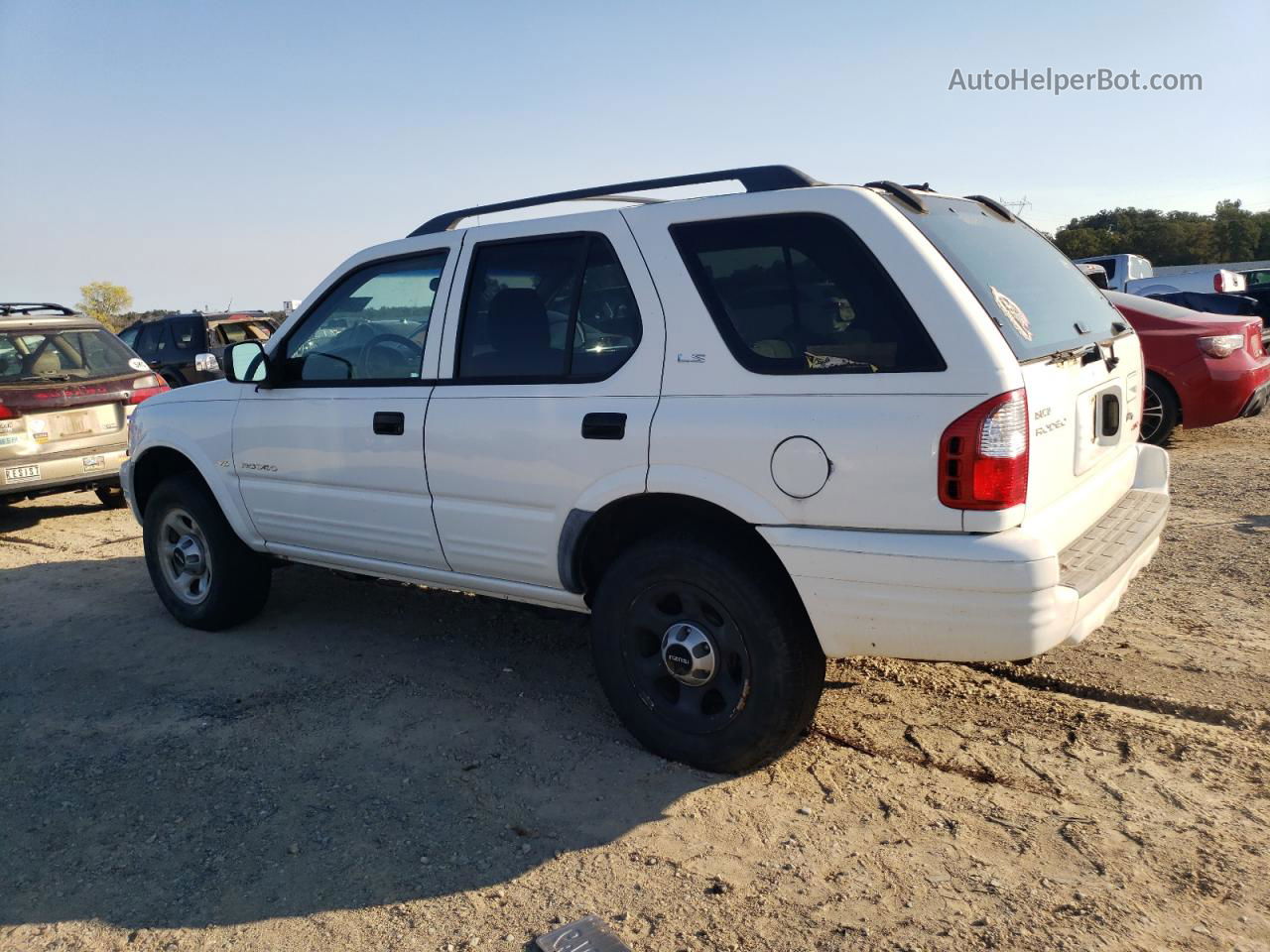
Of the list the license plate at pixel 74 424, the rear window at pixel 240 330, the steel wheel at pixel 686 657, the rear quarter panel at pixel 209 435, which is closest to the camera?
the steel wheel at pixel 686 657

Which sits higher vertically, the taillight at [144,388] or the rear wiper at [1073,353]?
the rear wiper at [1073,353]

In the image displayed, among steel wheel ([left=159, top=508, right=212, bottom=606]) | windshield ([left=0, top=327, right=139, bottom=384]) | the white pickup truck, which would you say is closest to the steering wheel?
steel wheel ([left=159, top=508, right=212, bottom=606])

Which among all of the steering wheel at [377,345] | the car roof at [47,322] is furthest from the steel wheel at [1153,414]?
the car roof at [47,322]

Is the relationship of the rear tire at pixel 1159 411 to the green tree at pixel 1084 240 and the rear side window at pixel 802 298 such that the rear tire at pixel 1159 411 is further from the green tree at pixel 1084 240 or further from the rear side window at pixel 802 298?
the green tree at pixel 1084 240

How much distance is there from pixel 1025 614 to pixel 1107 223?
5243 centimetres

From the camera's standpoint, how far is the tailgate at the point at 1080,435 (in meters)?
3.10

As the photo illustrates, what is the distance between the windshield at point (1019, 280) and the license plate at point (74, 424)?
7.56 m

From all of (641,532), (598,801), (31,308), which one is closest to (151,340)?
(31,308)

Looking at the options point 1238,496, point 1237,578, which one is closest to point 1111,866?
point 1237,578

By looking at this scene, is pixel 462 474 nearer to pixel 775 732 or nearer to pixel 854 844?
pixel 775 732

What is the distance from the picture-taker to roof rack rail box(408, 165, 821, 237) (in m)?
3.58

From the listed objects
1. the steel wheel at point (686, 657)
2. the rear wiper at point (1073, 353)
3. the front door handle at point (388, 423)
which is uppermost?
the rear wiper at point (1073, 353)

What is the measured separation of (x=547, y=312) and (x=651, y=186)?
0.63 m

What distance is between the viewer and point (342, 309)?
4.81 meters
